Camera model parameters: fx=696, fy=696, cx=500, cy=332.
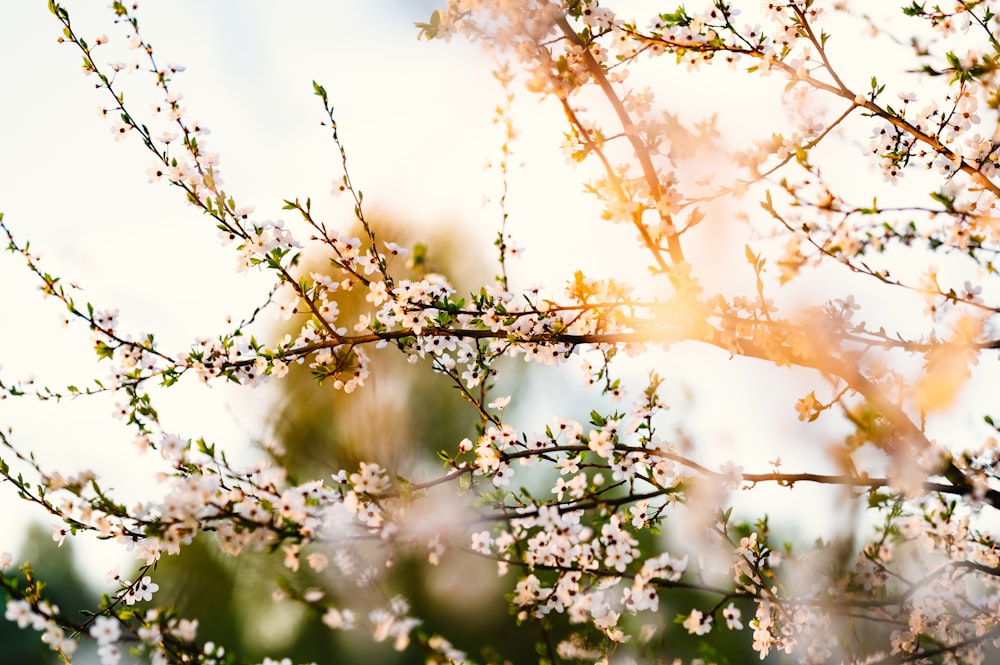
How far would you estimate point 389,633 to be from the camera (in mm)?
2102

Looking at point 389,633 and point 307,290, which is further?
point 307,290

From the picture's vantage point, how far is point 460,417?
16.5 meters

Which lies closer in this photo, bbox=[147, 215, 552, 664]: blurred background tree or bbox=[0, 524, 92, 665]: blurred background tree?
bbox=[147, 215, 552, 664]: blurred background tree

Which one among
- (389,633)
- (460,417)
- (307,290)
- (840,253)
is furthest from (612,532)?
(460,417)

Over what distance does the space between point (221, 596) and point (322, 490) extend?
52.2 feet

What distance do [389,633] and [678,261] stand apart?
5.90ft

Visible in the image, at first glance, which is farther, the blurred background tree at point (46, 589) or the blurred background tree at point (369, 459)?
the blurred background tree at point (46, 589)

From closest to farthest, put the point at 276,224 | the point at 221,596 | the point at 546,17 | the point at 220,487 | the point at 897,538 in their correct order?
the point at 220,487
the point at 546,17
the point at 276,224
the point at 897,538
the point at 221,596

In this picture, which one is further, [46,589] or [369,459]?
[46,589]

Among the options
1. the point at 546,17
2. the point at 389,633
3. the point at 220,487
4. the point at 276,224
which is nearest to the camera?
the point at 389,633

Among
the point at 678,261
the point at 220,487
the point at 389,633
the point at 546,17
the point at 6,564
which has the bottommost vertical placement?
the point at 389,633

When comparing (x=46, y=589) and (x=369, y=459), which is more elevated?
(x=46, y=589)

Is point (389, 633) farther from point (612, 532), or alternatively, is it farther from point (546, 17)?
point (546, 17)

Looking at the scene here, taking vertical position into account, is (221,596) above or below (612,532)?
above
